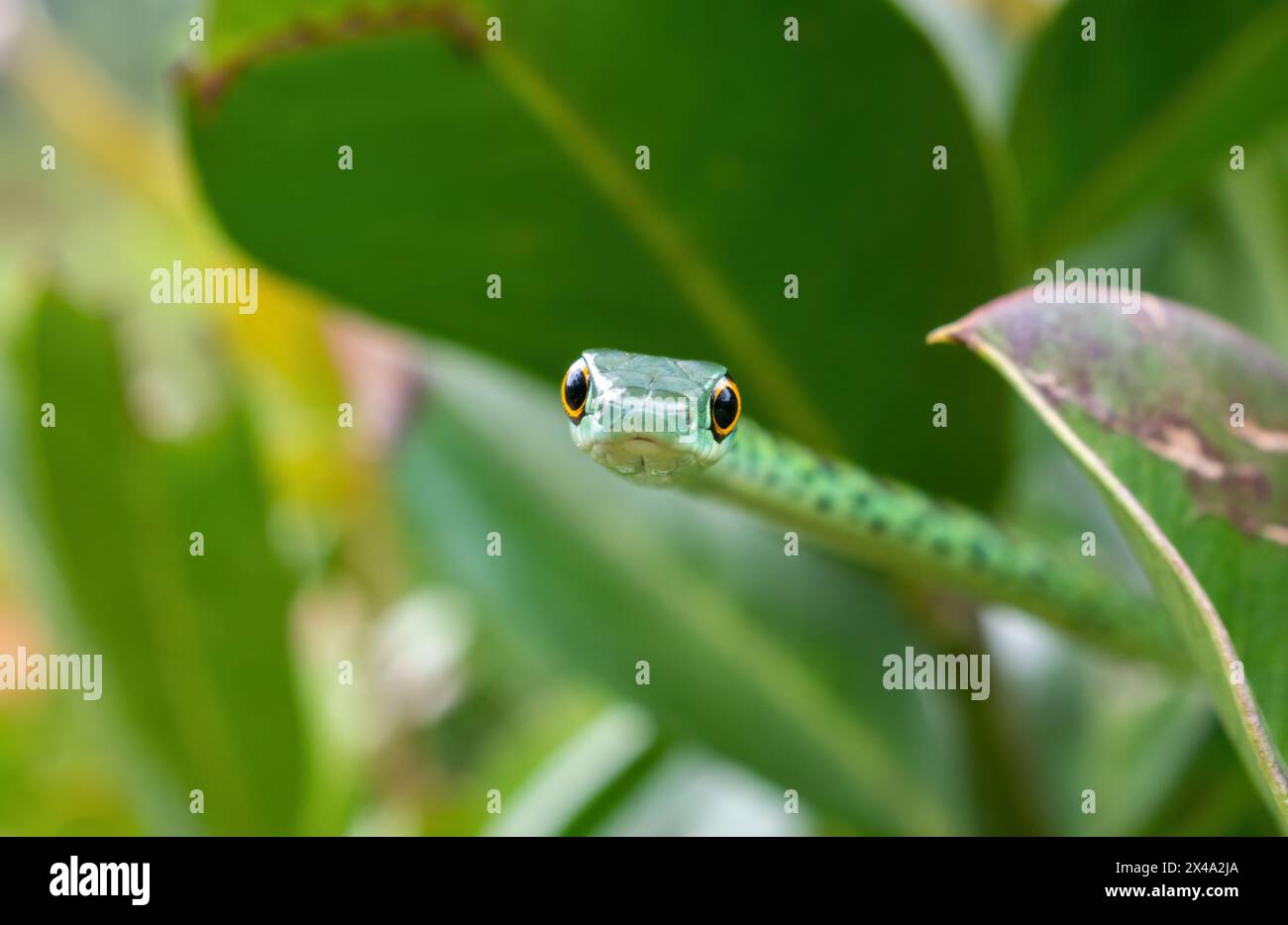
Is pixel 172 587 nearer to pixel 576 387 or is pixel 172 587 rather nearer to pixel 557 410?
pixel 557 410

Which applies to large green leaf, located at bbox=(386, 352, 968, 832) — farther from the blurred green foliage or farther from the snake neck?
the snake neck

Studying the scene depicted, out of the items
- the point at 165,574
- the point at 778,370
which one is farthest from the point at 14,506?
the point at 778,370

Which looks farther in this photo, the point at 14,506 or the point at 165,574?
the point at 14,506

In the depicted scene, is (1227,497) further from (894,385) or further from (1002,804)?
(1002,804)

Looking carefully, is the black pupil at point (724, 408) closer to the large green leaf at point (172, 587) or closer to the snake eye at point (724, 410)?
the snake eye at point (724, 410)

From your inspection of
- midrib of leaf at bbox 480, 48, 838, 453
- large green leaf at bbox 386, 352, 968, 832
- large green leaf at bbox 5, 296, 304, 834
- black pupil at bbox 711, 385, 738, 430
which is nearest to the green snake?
black pupil at bbox 711, 385, 738, 430

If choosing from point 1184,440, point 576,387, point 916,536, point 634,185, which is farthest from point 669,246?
point 1184,440
